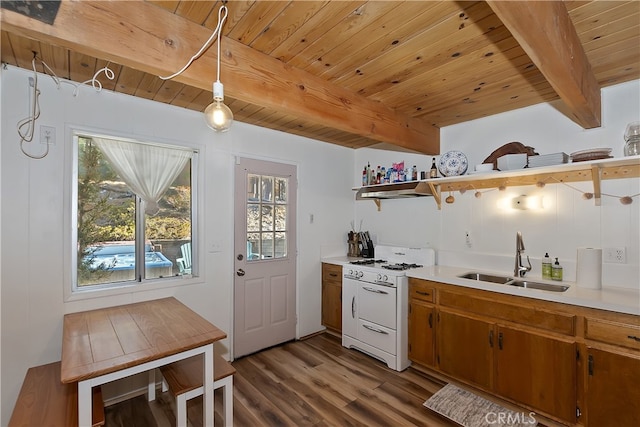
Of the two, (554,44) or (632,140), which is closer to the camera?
(554,44)

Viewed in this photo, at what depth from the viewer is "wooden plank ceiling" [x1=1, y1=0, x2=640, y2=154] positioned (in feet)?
4.20

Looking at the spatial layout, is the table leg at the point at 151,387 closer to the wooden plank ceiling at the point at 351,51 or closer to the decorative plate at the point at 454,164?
the wooden plank ceiling at the point at 351,51

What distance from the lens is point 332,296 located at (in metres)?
3.56

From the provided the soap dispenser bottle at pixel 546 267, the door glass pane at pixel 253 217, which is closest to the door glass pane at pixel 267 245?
the door glass pane at pixel 253 217

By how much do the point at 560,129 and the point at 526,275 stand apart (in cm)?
127

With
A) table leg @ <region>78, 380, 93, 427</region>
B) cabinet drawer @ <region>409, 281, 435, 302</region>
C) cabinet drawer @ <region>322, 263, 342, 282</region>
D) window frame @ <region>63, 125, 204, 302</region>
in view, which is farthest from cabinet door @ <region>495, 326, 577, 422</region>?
window frame @ <region>63, 125, 204, 302</region>

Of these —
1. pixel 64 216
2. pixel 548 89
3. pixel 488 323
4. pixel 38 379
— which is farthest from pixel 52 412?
pixel 548 89

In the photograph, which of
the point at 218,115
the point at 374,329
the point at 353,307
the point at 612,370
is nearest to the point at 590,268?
the point at 612,370

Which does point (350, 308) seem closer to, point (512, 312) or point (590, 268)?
point (512, 312)

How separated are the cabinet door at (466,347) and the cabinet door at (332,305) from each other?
1.19 meters

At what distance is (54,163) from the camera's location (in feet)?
6.93

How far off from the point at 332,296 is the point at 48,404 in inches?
100

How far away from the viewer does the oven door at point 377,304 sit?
9.26 ft

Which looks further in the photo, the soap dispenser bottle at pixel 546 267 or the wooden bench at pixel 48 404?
the soap dispenser bottle at pixel 546 267
